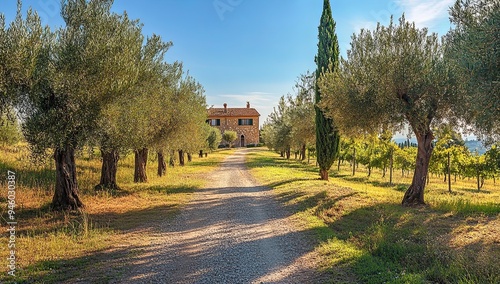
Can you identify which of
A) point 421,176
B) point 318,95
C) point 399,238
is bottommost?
point 399,238

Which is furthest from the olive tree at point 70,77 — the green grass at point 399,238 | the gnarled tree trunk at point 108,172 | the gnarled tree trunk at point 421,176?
the gnarled tree trunk at point 421,176

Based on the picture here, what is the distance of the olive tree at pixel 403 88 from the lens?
11.5m

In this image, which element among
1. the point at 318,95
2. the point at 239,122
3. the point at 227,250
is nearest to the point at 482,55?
the point at 227,250

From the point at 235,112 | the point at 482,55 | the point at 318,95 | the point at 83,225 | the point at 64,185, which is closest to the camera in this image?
the point at 482,55

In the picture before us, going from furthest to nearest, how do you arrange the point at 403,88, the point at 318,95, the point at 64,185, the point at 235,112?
the point at 235,112 → the point at 318,95 → the point at 403,88 → the point at 64,185

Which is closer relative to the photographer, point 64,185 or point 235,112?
point 64,185

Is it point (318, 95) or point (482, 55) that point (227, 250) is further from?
point (318, 95)

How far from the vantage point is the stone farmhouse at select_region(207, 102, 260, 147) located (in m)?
81.9

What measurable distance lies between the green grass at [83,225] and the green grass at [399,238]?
4.55m

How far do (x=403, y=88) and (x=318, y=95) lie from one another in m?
9.12

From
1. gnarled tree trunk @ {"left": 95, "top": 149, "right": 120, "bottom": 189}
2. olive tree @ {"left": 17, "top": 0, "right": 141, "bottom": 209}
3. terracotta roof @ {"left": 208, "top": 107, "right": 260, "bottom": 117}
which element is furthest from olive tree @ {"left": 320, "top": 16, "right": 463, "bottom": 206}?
terracotta roof @ {"left": 208, "top": 107, "right": 260, "bottom": 117}

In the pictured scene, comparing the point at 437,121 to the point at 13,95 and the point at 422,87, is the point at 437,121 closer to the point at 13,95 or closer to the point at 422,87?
the point at 422,87

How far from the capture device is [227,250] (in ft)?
23.5

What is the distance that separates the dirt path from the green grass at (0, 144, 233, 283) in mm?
556
